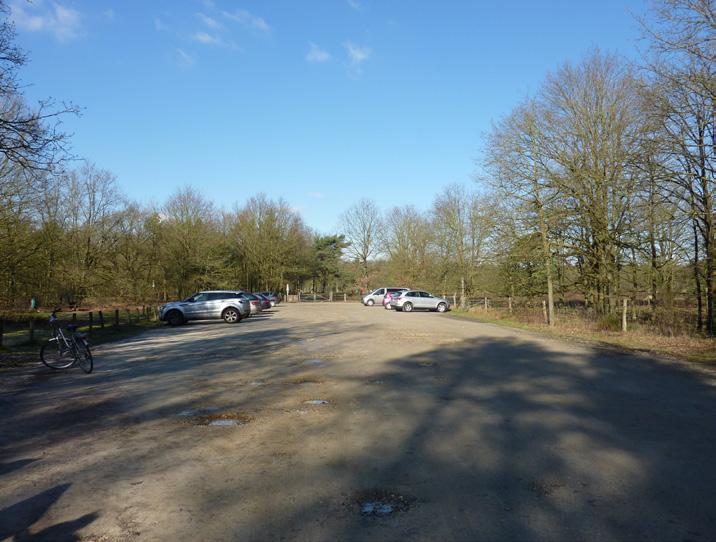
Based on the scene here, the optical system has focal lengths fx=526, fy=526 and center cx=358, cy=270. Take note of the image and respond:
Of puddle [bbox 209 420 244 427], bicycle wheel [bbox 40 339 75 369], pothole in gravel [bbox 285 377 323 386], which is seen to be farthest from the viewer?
bicycle wheel [bbox 40 339 75 369]

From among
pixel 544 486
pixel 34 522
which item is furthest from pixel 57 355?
pixel 544 486

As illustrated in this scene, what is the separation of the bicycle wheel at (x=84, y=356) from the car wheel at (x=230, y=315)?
16.7 m

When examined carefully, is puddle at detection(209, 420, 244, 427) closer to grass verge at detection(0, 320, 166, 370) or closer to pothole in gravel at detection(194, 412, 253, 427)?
pothole in gravel at detection(194, 412, 253, 427)

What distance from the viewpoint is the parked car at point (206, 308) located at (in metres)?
28.2

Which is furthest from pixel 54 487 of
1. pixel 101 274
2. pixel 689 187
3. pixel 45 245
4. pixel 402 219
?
pixel 402 219

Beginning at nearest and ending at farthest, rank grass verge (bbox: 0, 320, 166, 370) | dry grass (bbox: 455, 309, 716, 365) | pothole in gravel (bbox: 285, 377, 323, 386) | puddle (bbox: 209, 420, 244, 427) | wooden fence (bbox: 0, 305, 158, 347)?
puddle (bbox: 209, 420, 244, 427) → pothole in gravel (bbox: 285, 377, 323, 386) → grass verge (bbox: 0, 320, 166, 370) → dry grass (bbox: 455, 309, 716, 365) → wooden fence (bbox: 0, 305, 158, 347)

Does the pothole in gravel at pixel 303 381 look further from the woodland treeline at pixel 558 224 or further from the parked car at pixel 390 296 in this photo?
the parked car at pixel 390 296

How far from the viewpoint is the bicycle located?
39.9 feet

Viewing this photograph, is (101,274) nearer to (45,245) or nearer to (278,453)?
(45,245)

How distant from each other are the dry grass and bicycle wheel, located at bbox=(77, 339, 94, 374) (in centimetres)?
1468

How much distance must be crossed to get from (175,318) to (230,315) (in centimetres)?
288

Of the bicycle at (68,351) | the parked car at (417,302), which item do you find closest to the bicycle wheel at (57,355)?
the bicycle at (68,351)

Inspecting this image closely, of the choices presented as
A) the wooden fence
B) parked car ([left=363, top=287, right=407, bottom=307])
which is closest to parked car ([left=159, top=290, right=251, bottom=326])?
the wooden fence

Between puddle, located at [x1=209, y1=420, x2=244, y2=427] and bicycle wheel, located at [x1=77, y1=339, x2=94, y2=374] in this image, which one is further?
bicycle wheel, located at [x1=77, y1=339, x2=94, y2=374]
